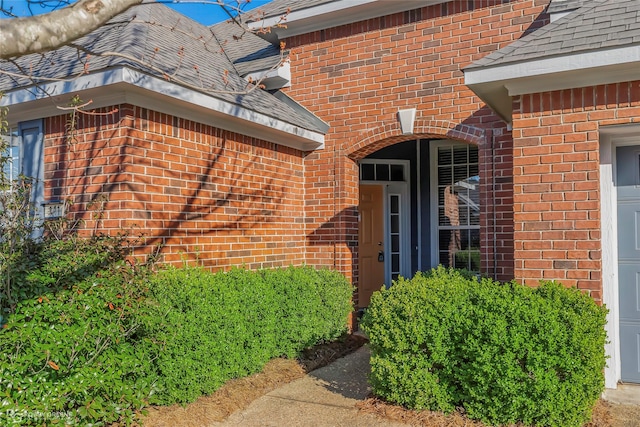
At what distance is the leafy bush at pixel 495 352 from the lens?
4.27 meters

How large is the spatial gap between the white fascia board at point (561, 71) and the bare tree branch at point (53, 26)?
139 inches

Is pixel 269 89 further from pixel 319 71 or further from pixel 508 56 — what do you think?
pixel 508 56

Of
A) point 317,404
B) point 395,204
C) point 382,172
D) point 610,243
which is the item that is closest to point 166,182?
point 317,404

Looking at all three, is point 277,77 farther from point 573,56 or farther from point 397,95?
point 573,56

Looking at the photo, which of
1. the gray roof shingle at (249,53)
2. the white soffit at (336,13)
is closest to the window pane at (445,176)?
the white soffit at (336,13)

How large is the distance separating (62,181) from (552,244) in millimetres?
5102

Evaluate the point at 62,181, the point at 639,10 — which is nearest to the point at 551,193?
the point at 639,10

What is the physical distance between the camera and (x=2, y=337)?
4051 mm

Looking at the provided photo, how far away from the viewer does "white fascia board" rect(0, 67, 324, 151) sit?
521 centimetres

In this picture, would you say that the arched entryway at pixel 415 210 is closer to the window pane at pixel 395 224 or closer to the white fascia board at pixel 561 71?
the window pane at pixel 395 224

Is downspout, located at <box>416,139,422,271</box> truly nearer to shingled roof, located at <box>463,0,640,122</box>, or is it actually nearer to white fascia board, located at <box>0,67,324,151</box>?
white fascia board, located at <box>0,67,324,151</box>

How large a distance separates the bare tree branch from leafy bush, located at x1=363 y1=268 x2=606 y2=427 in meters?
3.39

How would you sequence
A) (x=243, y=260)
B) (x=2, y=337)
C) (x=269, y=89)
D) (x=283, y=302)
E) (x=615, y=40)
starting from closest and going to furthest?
(x=2, y=337) → (x=615, y=40) → (x=283, y=302) → (x=243, y=260) → (x=269, y=89)

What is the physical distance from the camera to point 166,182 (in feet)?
19.4
